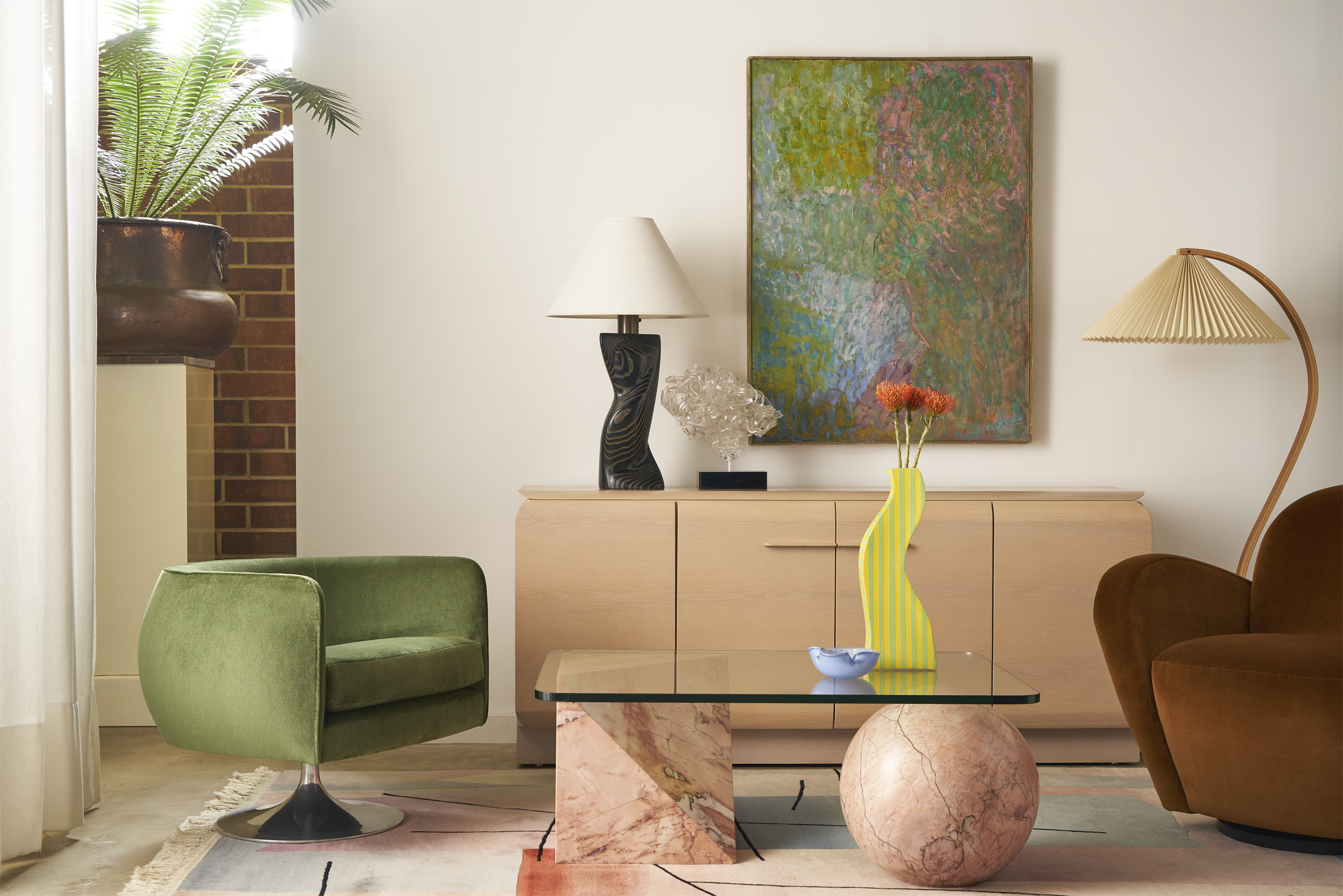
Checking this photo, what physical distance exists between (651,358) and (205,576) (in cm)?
134

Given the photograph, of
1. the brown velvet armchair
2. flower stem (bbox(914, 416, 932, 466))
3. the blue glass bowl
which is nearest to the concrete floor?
the blue glass bowl

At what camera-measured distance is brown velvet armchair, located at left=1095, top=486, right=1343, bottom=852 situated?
87.0 inches

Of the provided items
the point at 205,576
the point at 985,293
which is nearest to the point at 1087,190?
the point at 985,293

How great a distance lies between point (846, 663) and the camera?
216cm

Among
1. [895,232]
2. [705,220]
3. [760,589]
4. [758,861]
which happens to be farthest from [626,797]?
[895,232]

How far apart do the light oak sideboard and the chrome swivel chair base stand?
2.03 ft

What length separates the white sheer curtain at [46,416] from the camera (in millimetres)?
2297

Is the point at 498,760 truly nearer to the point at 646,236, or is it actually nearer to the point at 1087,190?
the point at 646,236

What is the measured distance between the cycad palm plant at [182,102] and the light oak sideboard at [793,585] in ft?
4.61

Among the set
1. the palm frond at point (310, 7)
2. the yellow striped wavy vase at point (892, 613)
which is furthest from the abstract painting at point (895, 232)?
the palm frond at point (310, 7)

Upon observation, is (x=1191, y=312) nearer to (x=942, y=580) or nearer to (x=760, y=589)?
(x=942, y=580)

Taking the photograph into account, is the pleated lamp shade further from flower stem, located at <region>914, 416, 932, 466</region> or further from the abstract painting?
flower stem, located at <region>914, 416, 932, 466</region>

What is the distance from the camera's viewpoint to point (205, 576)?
237 centimetres

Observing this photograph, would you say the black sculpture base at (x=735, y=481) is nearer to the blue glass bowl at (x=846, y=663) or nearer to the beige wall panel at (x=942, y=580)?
the beige wall panel at (x=942, y=580)
